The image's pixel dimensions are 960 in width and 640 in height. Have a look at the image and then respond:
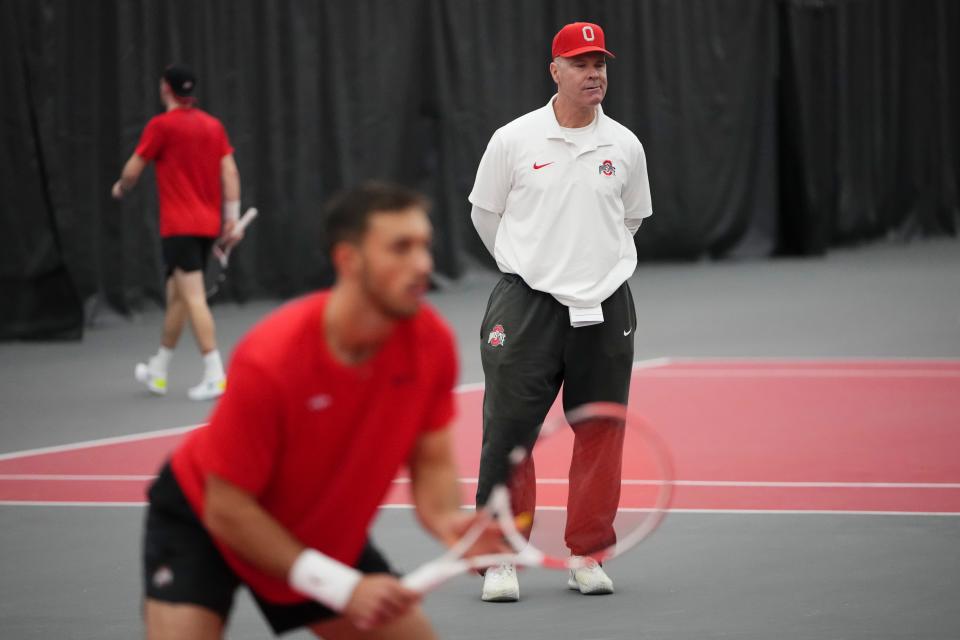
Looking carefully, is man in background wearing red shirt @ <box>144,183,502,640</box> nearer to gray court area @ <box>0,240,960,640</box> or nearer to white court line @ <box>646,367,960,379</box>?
gray court area @ <box>0,240,960,640</box>

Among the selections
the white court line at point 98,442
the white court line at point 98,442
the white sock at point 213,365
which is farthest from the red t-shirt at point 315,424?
the white sock at point 213,365

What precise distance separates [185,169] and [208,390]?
4.25 feet

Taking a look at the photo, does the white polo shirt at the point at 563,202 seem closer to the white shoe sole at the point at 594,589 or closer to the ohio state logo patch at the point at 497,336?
the ohio state logo patch at the point at 497,336

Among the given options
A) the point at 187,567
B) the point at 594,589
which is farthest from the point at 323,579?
the point at 594,589

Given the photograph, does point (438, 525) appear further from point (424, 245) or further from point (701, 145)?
point (701, 145)

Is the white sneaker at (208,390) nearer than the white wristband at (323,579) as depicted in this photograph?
No

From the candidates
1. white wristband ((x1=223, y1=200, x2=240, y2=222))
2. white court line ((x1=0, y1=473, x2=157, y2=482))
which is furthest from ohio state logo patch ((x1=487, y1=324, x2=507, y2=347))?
white wristband ((x1=223, y1=200, x2=240, y2=222))

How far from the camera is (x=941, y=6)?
19531mm

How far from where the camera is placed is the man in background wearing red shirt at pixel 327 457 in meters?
2.76

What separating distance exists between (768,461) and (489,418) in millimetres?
2471

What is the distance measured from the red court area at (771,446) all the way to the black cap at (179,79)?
2.01 meters

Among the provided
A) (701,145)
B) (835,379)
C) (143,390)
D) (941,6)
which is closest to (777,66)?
(701,145)

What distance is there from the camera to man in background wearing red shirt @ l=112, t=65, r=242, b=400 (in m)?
8.61

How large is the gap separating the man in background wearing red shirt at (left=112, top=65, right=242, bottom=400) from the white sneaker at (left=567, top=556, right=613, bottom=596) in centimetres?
393
